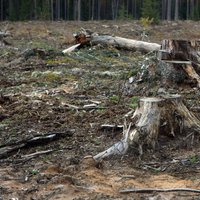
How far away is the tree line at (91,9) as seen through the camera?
129ft

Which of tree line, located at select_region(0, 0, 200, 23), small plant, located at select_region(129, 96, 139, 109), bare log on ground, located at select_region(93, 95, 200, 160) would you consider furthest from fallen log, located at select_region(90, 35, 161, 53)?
tree line, located at select_region(0, 0, 200, 23)

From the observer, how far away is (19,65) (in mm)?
14109

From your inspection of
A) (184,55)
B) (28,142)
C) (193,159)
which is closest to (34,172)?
(28,142)

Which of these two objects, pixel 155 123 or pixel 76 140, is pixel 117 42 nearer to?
pixel 76 140

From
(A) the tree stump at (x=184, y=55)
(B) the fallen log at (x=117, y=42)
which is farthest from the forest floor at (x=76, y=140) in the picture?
(B) the fallen log at (x=117, y=42)

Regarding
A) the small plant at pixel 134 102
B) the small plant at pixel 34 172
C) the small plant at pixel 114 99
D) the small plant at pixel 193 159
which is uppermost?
the small plant at pixel 134 102

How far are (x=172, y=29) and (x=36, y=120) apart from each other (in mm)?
23036

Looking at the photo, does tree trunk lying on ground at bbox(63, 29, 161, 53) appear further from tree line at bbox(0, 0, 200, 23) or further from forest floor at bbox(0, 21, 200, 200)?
tree line at bbox(0, 0, 200, 23)

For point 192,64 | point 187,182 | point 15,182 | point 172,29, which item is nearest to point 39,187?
point 15,182

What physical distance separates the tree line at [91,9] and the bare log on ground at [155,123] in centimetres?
2708

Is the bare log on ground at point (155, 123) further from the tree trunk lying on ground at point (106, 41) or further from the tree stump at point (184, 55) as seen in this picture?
the tree trunk lying on ground at point (106, 41)

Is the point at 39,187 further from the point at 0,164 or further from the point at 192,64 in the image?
the point at 192,64

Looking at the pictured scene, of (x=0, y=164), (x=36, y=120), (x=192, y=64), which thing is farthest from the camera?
(x=192, y=64)

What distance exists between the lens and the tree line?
39.4 metres
